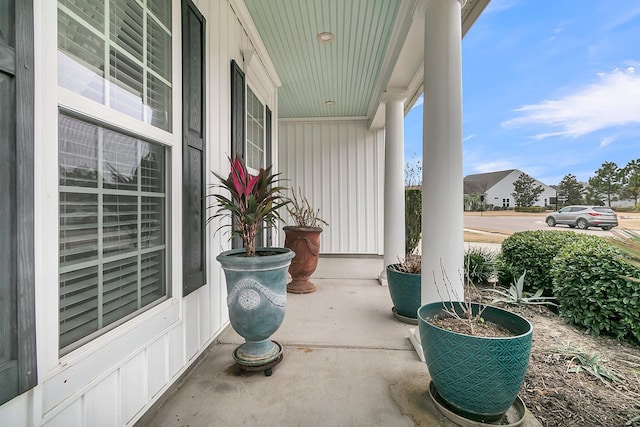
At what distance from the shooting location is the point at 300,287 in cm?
389

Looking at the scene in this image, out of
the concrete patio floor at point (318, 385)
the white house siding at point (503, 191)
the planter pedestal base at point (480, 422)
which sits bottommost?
the concrete patio floor at point (318, 385)

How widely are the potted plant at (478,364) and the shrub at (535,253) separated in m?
2.03

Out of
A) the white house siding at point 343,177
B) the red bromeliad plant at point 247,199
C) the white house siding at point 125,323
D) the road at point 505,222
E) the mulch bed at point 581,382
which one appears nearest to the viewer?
the white house siding at point 125,323

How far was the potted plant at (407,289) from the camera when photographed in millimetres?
2715

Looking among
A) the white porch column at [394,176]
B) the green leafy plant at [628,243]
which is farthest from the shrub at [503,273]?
the green leafy plant at [628,243]

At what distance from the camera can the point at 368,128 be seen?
643cm

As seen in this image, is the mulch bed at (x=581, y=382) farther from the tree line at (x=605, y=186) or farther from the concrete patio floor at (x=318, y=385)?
the tree line at (x=605, y=186)

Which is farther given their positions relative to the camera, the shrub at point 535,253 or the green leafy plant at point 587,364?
the shrub at point 535,253

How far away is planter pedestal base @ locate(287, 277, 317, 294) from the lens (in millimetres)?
3854

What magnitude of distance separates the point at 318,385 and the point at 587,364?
1788 mm

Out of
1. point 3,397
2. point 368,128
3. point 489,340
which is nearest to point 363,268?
point 368,128

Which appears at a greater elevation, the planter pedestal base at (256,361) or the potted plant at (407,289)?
the potted plant at (407,289)

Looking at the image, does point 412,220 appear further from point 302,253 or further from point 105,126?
point 105,126

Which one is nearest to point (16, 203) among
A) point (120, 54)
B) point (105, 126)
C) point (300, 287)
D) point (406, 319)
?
point (105, 126)
